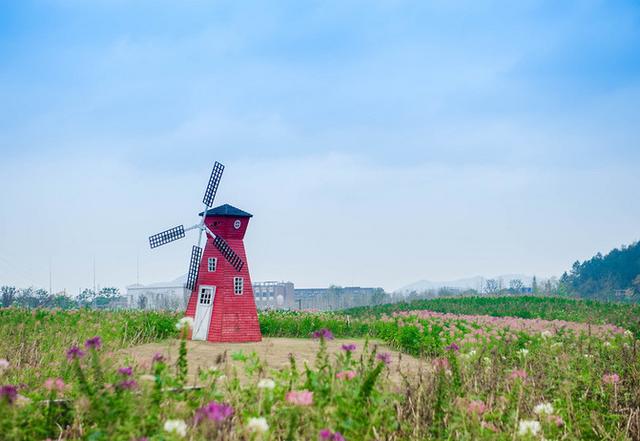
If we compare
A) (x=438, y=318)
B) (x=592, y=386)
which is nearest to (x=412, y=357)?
(x=438, y=318)

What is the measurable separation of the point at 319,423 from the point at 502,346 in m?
8.50

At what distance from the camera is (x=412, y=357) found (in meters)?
13.6

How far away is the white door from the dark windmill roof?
6.78 feet

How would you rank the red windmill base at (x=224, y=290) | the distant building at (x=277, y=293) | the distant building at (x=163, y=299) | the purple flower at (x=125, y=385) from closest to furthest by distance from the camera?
the purple flower at (x=125, y=385) → the red windmill base at (x=224, y=290) → the distant building at (x=163, y=299) → the distant building at (x=277, y=293)

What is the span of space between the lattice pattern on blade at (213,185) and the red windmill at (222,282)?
18.5 inches

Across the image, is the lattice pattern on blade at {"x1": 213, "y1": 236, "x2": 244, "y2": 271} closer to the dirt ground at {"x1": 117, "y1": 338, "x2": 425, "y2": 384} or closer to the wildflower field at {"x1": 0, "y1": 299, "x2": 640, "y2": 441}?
the dirt ground at {"x1": 117, "y1": 338, "x2": 425, "y2": 384}

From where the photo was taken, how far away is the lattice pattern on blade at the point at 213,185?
16156 mm

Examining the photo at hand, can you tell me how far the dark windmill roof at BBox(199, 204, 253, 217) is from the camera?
15.5 metres

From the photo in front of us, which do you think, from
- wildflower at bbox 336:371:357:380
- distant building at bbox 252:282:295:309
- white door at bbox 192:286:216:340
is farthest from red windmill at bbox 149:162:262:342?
distant building at bbox 252:282:295:309

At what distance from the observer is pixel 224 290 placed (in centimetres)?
1500

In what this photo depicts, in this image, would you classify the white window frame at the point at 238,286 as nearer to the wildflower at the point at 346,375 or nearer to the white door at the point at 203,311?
the white door at the point at 203,311

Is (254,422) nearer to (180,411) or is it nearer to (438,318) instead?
(180,411)

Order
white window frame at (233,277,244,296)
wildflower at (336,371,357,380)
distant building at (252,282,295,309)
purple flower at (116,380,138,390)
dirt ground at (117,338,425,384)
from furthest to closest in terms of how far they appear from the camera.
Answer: distant building at (252,282,295,309) < white window frame at (233,277,244,296) < dirt ground at (117,338,425,384) < wildflower at (336,371,357,380) < purple flower at (116,380,138,390)

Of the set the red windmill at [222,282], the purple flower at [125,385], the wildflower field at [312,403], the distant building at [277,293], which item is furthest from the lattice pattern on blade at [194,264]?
the distant building at [277,293]
